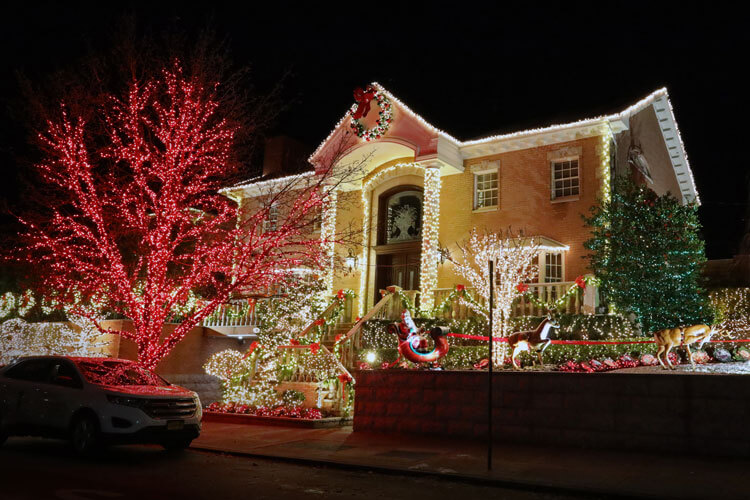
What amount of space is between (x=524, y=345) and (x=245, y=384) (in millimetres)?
6915

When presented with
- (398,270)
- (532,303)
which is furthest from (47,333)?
(532,303)

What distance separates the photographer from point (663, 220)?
15.5 m

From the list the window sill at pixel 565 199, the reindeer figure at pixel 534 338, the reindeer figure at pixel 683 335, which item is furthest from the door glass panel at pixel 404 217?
the reindeer figure at pixel 683 335

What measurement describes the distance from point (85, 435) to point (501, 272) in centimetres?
1050

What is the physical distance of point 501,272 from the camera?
16.0 meters

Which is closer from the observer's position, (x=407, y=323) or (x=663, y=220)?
(x=407, y=323)

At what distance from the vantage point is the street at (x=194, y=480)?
6891 millimetres

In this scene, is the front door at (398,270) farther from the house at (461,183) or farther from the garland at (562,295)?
the garland at (562,295)

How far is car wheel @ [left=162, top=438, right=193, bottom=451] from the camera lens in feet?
32.4

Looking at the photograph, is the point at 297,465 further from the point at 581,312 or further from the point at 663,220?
the point at 663,220

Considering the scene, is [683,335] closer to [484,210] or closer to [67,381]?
[484,210]

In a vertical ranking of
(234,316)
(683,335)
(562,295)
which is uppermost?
(562,295)

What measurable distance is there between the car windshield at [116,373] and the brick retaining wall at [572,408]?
4169 mm

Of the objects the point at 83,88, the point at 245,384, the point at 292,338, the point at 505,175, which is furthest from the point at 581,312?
the point at 83,88
